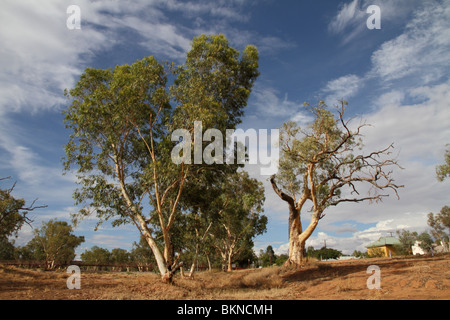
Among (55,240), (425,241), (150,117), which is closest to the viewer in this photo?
(150,117)

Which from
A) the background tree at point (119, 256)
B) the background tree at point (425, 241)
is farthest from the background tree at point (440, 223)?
the background tree at point (119, 256)

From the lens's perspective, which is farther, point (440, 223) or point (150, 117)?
point (440, 223)

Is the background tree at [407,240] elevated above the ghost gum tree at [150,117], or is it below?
below

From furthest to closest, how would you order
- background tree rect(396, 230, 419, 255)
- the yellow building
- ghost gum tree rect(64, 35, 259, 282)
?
the yellow building
background tree rect(396, 230, 419, 255)
ghost gum tree rect(64, 35, 259, 282)

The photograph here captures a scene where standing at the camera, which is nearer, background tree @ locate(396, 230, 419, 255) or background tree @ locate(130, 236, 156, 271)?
background tree @ locate(130, 236, 156, 271)

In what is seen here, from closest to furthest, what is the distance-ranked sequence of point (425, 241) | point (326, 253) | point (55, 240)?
point (425, 241)
point (55, 240)
point (326, 253)

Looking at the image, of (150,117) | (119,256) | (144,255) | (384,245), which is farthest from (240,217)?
(119,256)

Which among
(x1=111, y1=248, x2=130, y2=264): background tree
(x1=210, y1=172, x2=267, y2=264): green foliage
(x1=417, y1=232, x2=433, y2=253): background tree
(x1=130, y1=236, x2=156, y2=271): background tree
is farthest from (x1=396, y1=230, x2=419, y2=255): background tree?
(x1=111, y1=248, x2=130, y2=264): background tree

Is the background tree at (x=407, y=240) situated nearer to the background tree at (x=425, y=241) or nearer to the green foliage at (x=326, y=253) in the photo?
the background tree at (x=425, y=241)

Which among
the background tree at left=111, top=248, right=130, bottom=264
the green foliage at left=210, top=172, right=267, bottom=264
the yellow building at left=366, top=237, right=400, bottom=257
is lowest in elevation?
the background tree at left=111, top=248, right=130, bottom=264

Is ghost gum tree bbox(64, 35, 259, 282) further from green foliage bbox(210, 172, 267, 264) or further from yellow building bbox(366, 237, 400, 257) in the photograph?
yellow building bbox(366, 237, 400, 257)

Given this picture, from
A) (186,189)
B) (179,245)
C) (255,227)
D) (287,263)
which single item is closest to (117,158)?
(186,189)

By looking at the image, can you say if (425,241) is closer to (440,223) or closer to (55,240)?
(440,223)
